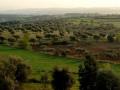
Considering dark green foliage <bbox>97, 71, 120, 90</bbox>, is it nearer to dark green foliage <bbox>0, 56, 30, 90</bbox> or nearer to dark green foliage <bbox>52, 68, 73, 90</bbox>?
dark green foliage <bbox>52, 68, 73, 90</bbox>

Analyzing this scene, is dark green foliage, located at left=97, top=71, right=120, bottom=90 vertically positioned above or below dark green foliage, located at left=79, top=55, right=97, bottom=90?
above

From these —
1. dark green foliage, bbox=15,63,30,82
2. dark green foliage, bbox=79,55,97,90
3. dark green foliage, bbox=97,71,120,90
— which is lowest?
dark green foliage, bbox=15,63,30,82

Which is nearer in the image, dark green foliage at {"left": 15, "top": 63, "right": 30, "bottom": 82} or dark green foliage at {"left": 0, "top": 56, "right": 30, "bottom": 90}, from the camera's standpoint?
dark green foliage at {"left": 0, "top": 56, "right": 30, "bottom": 90}

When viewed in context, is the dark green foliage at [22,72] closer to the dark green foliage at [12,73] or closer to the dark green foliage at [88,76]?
the dark green foliage at [12,73]

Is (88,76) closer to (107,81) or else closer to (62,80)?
(62,80)

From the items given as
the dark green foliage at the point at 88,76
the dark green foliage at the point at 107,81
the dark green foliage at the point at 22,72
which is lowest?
the dark green foliage at the point at 22,72

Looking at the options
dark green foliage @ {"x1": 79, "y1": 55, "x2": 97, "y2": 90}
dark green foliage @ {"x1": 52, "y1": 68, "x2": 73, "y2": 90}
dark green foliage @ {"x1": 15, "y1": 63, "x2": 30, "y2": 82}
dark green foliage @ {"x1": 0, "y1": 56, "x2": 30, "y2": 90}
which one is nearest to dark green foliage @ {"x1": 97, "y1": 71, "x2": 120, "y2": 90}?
dark green foliage @ {"x1": 79, "y1": 55, "x2": 97, "y2": 90}

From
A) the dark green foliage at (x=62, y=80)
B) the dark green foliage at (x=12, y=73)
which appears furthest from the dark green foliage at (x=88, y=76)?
the dark green foliage at (x=12, y=73)

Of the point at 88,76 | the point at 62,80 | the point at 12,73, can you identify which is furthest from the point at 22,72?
the point at 88,76
